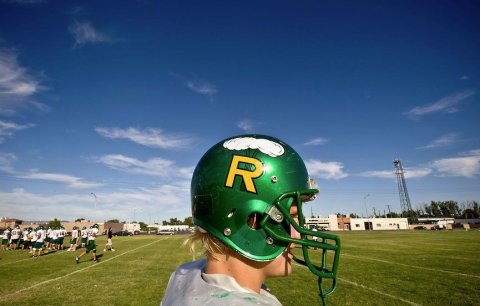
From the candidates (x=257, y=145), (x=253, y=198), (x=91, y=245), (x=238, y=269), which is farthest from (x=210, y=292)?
(x=91, y=245)

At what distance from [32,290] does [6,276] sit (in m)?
4.95

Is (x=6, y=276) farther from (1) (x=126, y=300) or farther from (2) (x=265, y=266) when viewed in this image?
(2) (x=265, y=266)

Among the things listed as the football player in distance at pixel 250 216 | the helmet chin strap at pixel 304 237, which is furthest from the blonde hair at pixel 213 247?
the helmet chin strap at pixel 304 237

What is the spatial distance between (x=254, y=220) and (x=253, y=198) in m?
0.20

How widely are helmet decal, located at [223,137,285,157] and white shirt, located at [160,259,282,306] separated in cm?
111

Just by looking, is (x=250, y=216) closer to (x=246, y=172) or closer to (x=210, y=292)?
(x=246, y=172)

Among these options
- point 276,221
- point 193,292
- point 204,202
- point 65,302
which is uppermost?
point 204,202

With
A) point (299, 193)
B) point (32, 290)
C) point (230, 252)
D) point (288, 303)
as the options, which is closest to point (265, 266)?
point (230, 252)

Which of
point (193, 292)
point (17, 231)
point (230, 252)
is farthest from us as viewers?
point (17, 231)

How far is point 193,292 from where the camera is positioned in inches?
75.3

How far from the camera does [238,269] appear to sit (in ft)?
7.50

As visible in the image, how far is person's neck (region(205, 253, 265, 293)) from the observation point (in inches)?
88.6

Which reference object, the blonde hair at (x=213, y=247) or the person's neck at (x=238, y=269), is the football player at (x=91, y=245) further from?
the person's neck at (x=238, y=269)

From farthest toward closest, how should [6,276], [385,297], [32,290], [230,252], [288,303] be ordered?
[6,276]
[32,290]
[385,297]
[288,303]
[230,252]
